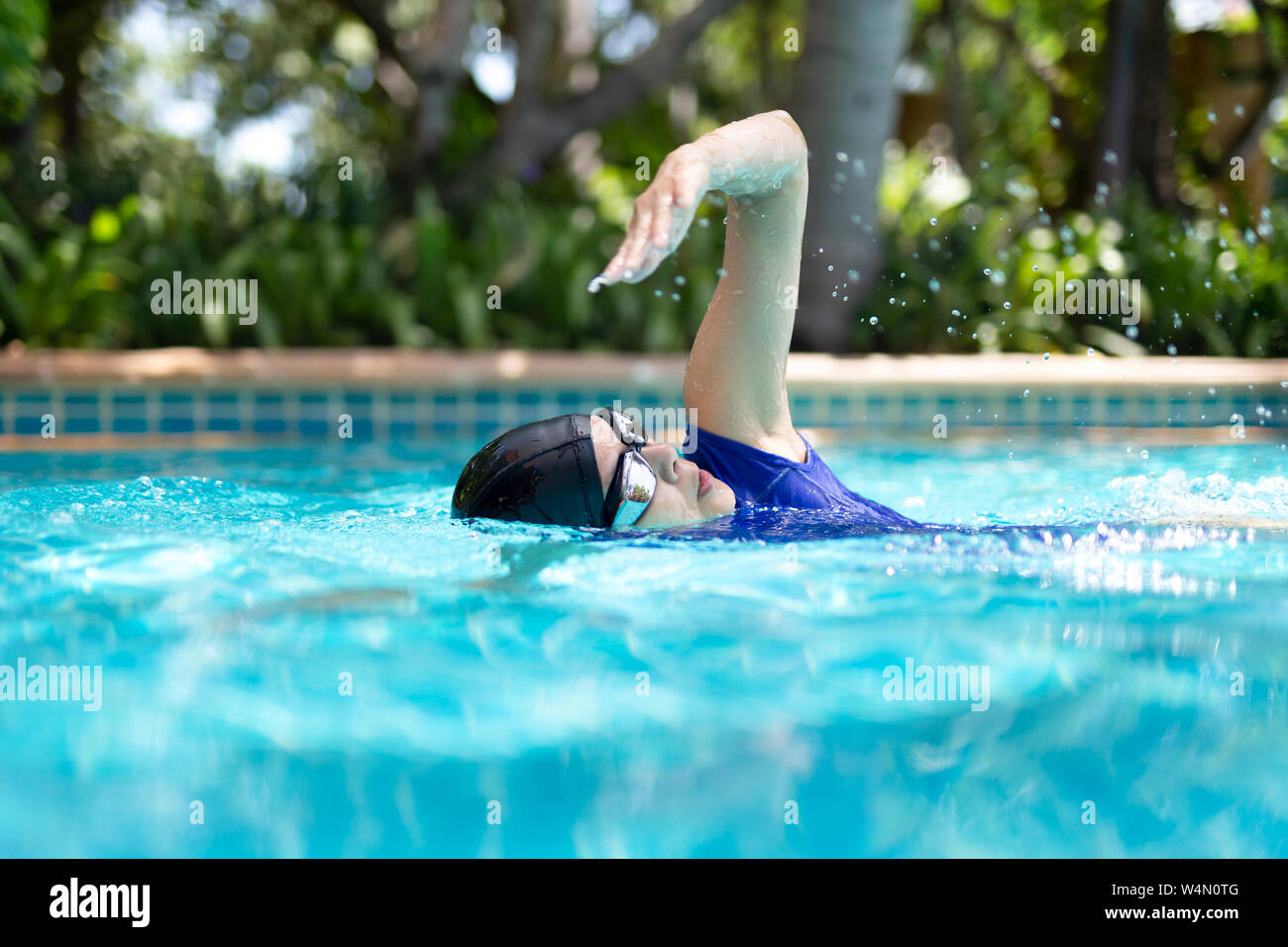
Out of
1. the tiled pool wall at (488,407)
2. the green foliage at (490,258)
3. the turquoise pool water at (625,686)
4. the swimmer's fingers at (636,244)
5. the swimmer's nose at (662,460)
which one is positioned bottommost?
the turquoise pool water at (625,686)

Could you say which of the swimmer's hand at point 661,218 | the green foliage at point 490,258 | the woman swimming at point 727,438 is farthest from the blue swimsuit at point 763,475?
the green foliage at point 490,258

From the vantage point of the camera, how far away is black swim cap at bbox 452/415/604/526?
9.53 feet

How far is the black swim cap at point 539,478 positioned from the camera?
290 centimetres

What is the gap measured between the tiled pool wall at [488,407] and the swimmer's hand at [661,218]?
11.5 ft

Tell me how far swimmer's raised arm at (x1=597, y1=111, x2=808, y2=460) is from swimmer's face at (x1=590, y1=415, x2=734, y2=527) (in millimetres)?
165

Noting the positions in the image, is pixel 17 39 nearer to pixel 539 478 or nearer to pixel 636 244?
pixel 539 478

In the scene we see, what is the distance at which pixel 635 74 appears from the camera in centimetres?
1075

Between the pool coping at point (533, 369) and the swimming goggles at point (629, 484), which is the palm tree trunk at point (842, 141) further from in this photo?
the swimming goggles at point (629, 484)

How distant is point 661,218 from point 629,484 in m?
0.93

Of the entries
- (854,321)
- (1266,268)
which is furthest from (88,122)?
(1266,268)

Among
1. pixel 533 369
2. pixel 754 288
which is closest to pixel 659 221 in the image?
pixel 754 288

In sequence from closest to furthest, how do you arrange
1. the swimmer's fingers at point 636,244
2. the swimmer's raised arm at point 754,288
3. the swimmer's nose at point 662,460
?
the swimmer's fingers at point 636,244, the swimmer's raised arm at point 754,288, the swimmer's nose at point 662,460
